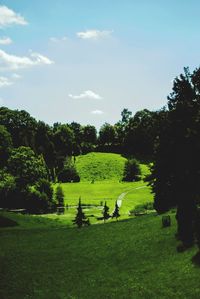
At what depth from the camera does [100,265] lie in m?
35.2

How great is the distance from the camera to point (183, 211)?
35.1m

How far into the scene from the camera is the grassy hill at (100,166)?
5574 inches

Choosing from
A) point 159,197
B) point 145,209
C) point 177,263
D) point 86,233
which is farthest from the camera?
point 145,209

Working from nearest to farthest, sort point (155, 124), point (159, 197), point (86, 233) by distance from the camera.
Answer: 1. point (155, 124)
2. point (86, 233)
3. point (159, 197)

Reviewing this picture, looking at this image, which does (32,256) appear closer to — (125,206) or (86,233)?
(86,233)

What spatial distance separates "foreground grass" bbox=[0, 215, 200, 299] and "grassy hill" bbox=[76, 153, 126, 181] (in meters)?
89.2

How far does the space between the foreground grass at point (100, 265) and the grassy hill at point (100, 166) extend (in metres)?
89.2

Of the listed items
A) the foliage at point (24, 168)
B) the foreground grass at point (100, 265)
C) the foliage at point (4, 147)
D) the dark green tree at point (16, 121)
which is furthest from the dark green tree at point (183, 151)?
the dark green tree at point (16, 121)

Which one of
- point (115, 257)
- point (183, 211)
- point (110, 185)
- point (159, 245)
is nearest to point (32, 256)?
point (115, 257)

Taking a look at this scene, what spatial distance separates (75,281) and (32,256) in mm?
11034

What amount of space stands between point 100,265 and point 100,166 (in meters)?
117

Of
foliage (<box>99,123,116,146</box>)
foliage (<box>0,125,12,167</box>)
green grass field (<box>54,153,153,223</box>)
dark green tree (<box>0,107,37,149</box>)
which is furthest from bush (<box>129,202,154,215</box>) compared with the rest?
foliage (<box>99,123,116,146</box>)

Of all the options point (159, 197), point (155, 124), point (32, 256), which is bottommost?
point (32, 256)

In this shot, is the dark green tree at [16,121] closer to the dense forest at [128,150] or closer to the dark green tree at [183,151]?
the dense forest at [128,150]
